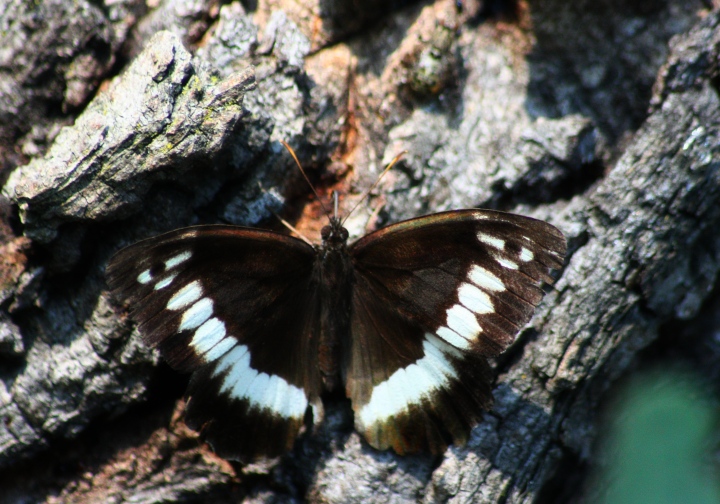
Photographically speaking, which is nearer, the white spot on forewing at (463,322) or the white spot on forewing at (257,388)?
the white spot on forewing at (463,322)

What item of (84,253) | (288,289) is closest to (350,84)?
(288,289)

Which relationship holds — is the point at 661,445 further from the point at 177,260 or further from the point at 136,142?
the point at 136,142

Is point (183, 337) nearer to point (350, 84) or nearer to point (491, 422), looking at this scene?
point (491, 422)

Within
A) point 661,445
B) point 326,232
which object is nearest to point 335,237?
point 326,232

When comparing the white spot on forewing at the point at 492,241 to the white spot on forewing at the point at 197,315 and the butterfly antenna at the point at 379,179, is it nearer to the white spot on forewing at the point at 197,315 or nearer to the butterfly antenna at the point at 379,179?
the butterfly antenna at the point at 379,179

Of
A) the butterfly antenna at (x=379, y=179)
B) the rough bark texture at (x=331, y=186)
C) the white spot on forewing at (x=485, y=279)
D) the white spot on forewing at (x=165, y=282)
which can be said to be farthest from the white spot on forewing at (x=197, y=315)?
the white spot on forewing at (x=485, y=279)

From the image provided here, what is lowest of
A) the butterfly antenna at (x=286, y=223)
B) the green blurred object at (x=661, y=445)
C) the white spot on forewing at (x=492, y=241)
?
the green blurred object at (x=661, y=445)

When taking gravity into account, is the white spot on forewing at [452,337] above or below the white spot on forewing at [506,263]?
below

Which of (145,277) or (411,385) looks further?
(411,385)
